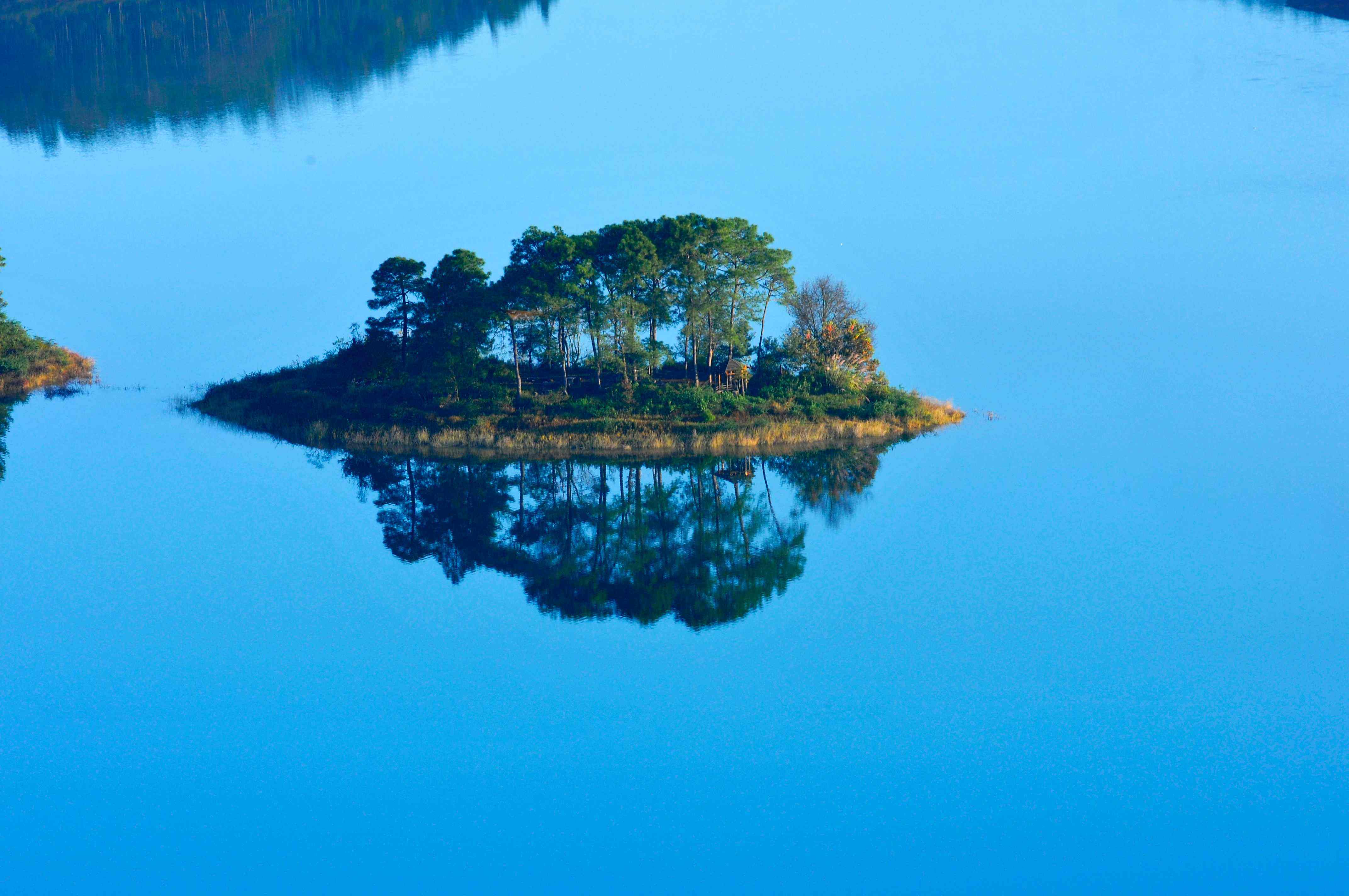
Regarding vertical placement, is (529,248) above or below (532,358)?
above

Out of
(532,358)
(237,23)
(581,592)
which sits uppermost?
(237,23)

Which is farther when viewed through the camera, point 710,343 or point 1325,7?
point 1325,7

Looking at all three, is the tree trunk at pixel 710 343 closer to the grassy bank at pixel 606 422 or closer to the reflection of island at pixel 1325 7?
the grassy bank at pixel 606 422

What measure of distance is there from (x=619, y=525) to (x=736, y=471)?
530cm

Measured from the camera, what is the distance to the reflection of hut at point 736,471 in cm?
4259

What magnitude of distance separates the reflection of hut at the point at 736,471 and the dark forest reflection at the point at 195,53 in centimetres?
6236

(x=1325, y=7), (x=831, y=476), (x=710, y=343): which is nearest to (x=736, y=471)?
(x=831, y=476)

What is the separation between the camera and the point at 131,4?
376ft

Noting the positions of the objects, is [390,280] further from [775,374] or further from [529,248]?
[775,374]

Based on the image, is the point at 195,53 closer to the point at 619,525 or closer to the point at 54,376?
the point at 54,376

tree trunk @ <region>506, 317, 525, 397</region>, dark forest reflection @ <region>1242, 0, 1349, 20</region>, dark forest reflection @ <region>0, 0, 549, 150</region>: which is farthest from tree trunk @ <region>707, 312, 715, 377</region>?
dark forest reflection @ <region>1242, 0, 1349, 20</region>

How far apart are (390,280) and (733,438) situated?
13.0 m

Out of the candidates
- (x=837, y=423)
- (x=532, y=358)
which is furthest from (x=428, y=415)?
(x=837, y=423)

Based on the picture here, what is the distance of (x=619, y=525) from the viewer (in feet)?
129
